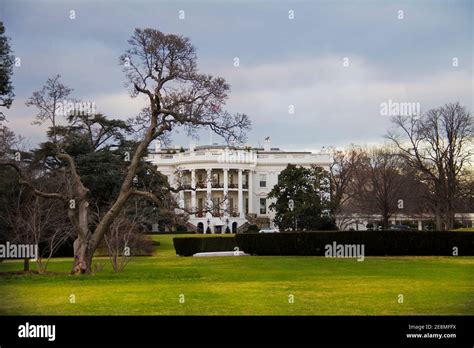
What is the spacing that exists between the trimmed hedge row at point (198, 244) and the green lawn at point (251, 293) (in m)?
19.5

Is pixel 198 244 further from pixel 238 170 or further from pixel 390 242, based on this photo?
pixel 238 170

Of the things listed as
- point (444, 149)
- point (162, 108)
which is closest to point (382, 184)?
point (444, 149)

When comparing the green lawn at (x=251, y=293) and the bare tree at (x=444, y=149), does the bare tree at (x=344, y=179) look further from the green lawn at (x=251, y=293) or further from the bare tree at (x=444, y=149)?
the green lawn at (x=251, y=293)

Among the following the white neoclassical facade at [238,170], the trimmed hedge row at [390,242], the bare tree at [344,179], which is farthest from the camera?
the white neoclassical facade at [238,170]

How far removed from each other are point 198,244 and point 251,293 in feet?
88.5

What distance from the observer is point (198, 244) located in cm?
4197

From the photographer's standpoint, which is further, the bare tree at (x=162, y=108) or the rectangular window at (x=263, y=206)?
the rectangular window at (x=263, y=206)

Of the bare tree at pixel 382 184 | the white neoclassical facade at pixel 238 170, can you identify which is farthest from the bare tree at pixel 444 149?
the white neoclassical facade at pixel 238 170

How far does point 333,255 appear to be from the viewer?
34.5m

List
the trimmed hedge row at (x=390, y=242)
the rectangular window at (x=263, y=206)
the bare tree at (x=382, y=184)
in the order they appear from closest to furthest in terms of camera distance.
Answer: the trimmed hedge row at (x=390, y=242), the bare tree at (x=382, y=184), the rectangular window at (x=263, y=206)

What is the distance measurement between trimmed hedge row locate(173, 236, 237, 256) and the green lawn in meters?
19.5

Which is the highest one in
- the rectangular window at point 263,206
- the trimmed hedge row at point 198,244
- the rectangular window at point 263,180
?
the rectangular window at point 263,180

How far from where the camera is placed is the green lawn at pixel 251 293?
1224 centimetres

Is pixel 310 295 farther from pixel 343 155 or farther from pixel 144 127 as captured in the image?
pixel 343 155
